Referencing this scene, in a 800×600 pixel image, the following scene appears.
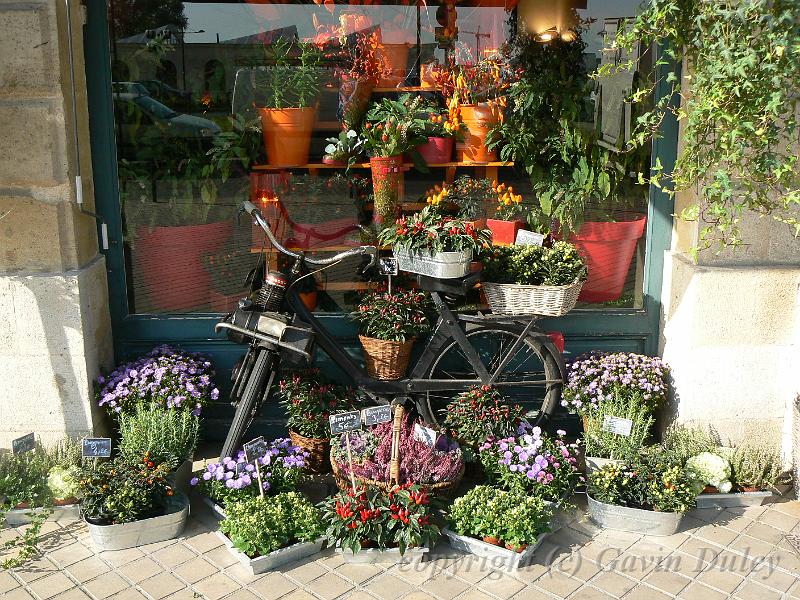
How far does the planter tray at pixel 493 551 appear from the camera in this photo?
415cm

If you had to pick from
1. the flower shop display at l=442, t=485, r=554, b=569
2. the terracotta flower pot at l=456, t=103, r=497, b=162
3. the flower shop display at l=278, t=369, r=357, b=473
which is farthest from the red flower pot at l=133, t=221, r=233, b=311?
the flower shop display at l=442, t=485, r=554, b=569

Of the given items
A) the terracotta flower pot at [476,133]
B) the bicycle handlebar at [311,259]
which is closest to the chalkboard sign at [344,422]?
the bicycle handlebar at [311,259]

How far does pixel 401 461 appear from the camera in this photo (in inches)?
→ 180

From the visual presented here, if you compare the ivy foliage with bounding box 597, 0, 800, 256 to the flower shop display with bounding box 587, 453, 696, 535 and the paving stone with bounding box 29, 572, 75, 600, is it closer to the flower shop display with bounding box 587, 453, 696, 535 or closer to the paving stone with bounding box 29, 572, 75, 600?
the flower shop display with bounding box 587, 453, 696, 535

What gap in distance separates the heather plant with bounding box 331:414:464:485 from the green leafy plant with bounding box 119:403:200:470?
88 centimetres

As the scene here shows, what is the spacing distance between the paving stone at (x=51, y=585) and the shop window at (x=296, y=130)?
1.86 m

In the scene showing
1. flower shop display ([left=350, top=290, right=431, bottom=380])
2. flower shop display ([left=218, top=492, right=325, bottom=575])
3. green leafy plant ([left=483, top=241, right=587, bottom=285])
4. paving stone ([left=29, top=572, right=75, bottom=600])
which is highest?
green leafy plant ([left=483, top=241, right=587, bottom=285])

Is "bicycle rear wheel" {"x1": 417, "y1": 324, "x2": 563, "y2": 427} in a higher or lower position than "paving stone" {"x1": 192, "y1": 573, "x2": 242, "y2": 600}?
higher

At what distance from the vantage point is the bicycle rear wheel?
16.9 ft

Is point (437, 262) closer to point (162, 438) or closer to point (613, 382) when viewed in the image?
point (613, 382)

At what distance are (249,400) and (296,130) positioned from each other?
5.82ft

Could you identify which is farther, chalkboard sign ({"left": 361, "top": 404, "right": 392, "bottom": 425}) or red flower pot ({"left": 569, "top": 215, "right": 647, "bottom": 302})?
red flower pot ({"left": 569, "top": 215, "right": 647, "bottom": 302})

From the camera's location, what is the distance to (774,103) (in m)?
3.95

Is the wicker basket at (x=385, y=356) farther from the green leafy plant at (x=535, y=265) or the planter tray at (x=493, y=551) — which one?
the planter tray at (x=493, y=551)
